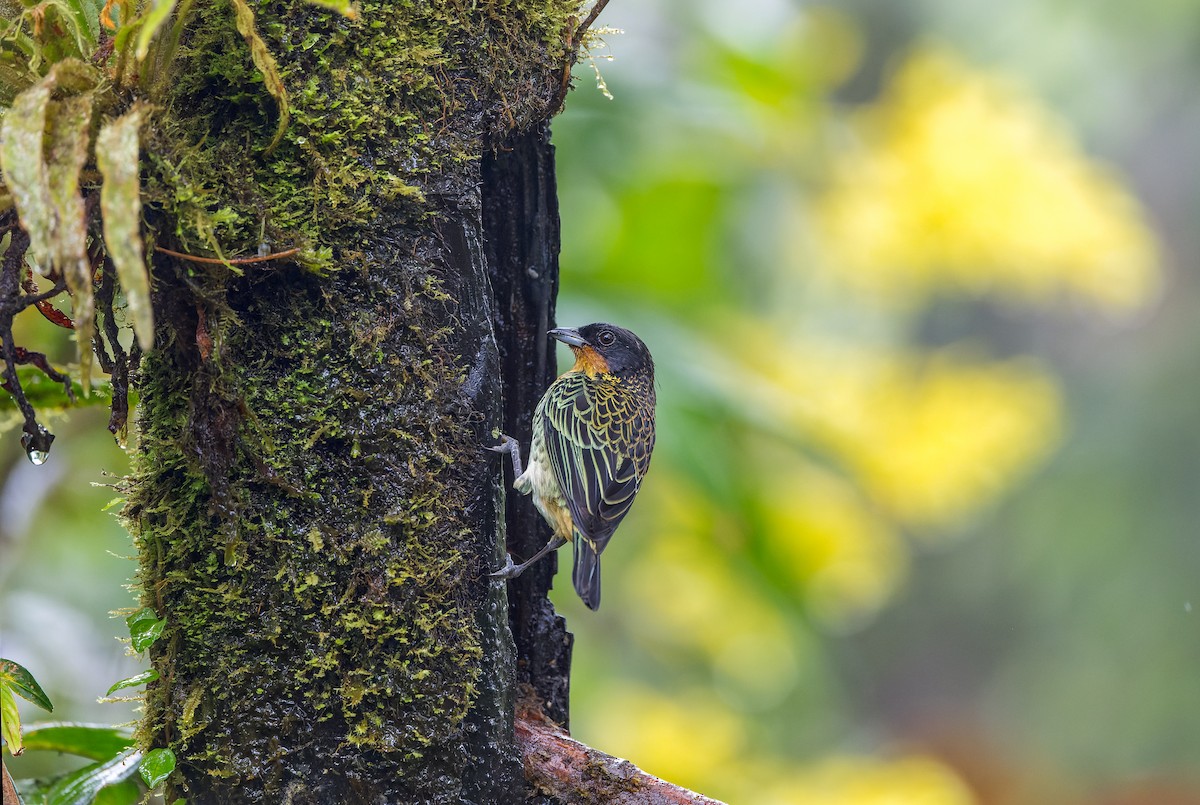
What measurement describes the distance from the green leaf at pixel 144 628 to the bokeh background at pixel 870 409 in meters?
0.12

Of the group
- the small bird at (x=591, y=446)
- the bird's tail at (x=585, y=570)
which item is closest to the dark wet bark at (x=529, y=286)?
the small bird at (x=591, y=446)

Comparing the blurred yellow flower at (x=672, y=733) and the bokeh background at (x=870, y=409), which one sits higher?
the bokeh background at (x=870, y=409)

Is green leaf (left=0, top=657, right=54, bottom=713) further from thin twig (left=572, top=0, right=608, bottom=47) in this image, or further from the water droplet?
thin twig (left=572, top=0, right=608, bottom=47)

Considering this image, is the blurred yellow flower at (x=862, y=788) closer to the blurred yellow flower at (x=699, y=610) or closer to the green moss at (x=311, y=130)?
the blurred yellow flower at (x=699, y=610)

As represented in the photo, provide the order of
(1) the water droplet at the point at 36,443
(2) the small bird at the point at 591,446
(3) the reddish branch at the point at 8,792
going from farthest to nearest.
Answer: (2) the small bird at the point at 591,446 → (1) the water droplet at the point at 36,443 → (3) the reddish branch at the point at 8,792

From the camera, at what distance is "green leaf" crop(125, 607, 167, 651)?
1767 millimetres

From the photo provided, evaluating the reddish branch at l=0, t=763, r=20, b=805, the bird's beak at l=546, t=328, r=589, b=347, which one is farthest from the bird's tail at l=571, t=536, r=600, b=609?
the reddish branch at l=0, t=763, r=20, b=805

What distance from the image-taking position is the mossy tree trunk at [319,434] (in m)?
1.77

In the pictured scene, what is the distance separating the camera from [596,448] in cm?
298

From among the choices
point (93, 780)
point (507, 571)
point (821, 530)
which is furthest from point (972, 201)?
point (93, 780)

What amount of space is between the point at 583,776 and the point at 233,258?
106 cm

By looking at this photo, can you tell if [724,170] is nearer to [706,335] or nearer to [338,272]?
[706,335]

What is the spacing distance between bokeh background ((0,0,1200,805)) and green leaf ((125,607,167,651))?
0.41ft

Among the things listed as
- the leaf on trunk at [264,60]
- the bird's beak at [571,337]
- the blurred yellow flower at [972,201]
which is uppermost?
the blurred yellow flower at [972,201]
